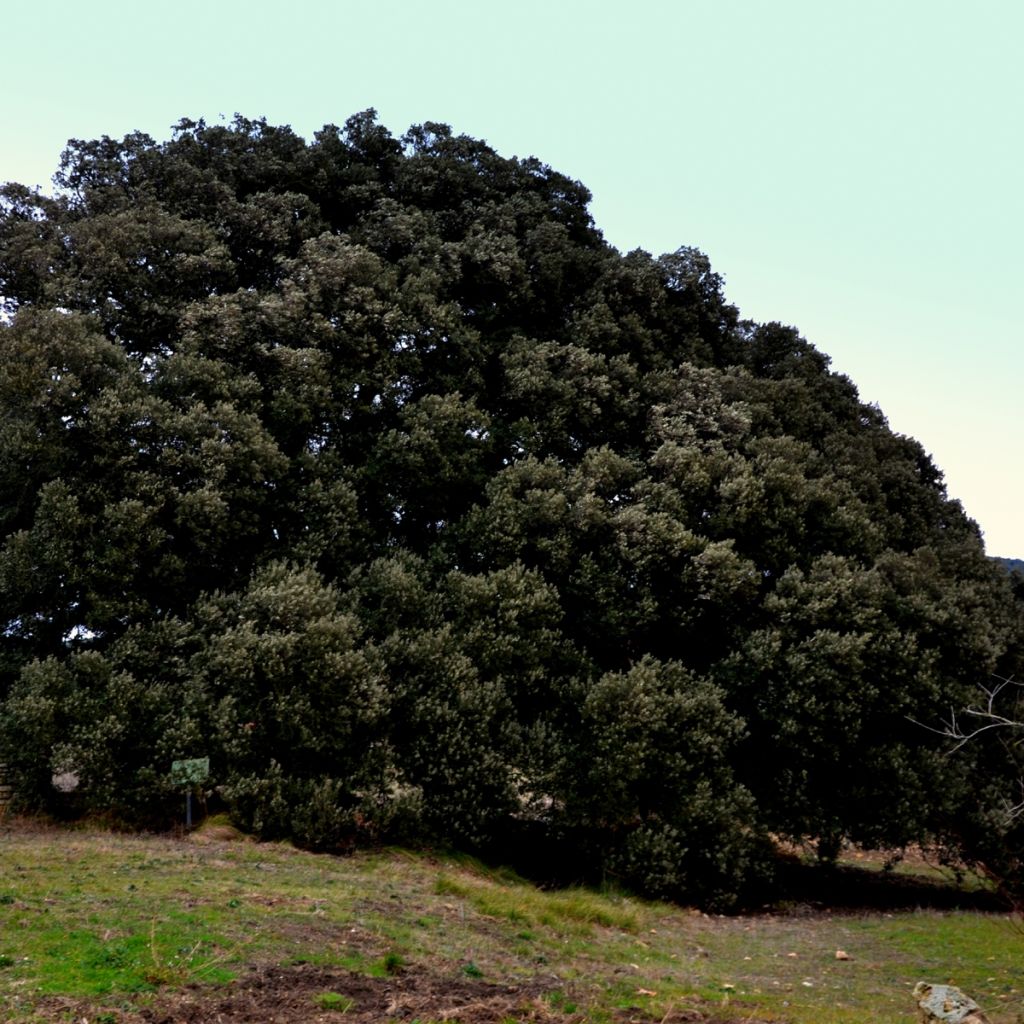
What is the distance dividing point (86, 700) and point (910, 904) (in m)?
20.8

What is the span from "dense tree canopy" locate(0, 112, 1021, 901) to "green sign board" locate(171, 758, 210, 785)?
1.00m

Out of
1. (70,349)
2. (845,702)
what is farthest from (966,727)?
(70,349)

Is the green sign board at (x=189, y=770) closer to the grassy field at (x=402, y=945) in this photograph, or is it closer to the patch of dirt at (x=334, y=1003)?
the grassy field at (x=402, y=945)

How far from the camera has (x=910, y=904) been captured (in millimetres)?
25719

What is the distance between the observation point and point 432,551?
26.4 m

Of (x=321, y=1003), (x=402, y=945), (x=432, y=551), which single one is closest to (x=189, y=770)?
(x=402, y=945)

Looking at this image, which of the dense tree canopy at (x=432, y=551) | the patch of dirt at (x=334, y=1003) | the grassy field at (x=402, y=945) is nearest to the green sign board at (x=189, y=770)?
the dense tree canopy at (x=432, y=551)

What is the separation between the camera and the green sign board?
19484 millimetres

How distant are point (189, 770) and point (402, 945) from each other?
27.3 ft

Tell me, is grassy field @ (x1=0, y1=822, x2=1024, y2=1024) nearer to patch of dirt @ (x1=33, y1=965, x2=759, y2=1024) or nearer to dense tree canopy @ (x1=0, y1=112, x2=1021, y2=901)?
patch of dirt @ (x1=33, y1=965, x2=759, y2=1024)

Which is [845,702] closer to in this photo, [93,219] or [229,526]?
[229,526]

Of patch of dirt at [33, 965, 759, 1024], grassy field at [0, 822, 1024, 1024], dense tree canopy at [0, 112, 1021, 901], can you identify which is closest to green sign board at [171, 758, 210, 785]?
dense tree canopy at [0, 112, 1021, 901]

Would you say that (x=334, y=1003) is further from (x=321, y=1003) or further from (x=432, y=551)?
(x=432, y=551)

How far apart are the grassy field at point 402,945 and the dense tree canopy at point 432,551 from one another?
2376 millimetres
